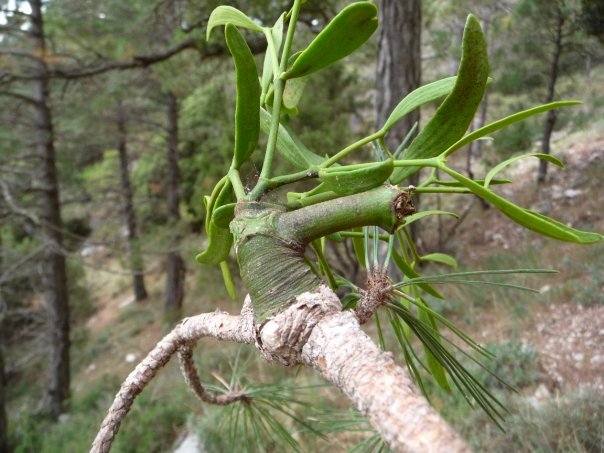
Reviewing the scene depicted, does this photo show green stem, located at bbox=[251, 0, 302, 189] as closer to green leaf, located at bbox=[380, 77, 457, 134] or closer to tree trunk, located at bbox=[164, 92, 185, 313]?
green leaf, located at bbox=[380, 77, 457, 134]

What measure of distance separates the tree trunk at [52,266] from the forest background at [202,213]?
18mm

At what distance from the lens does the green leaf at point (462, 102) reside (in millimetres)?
332

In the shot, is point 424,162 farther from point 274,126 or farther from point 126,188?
point 126,188

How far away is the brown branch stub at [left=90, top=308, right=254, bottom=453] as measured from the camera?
1.86ft

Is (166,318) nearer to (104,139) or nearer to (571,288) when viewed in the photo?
(104,139)

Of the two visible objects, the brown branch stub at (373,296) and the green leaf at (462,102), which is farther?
the brown branch stub at (373,296)

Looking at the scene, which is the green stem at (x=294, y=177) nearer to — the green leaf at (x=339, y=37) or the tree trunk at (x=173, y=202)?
the green leaf at (x=339, y=37)

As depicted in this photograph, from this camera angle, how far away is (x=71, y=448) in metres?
3.70

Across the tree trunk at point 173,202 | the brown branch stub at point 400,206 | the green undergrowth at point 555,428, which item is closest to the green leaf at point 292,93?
the brown branch stub at point 400,206

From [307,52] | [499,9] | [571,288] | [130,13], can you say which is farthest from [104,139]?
[307,52]

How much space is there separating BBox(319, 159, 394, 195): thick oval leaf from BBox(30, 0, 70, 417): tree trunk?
5.11 metres

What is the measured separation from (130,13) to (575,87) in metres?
4.95

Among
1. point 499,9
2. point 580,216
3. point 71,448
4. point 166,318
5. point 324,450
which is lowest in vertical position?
point 166,318

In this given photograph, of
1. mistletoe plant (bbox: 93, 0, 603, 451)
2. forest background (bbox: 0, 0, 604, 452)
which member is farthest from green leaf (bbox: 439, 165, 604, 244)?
forest background (bbox: 0, 0, 604, 452)
